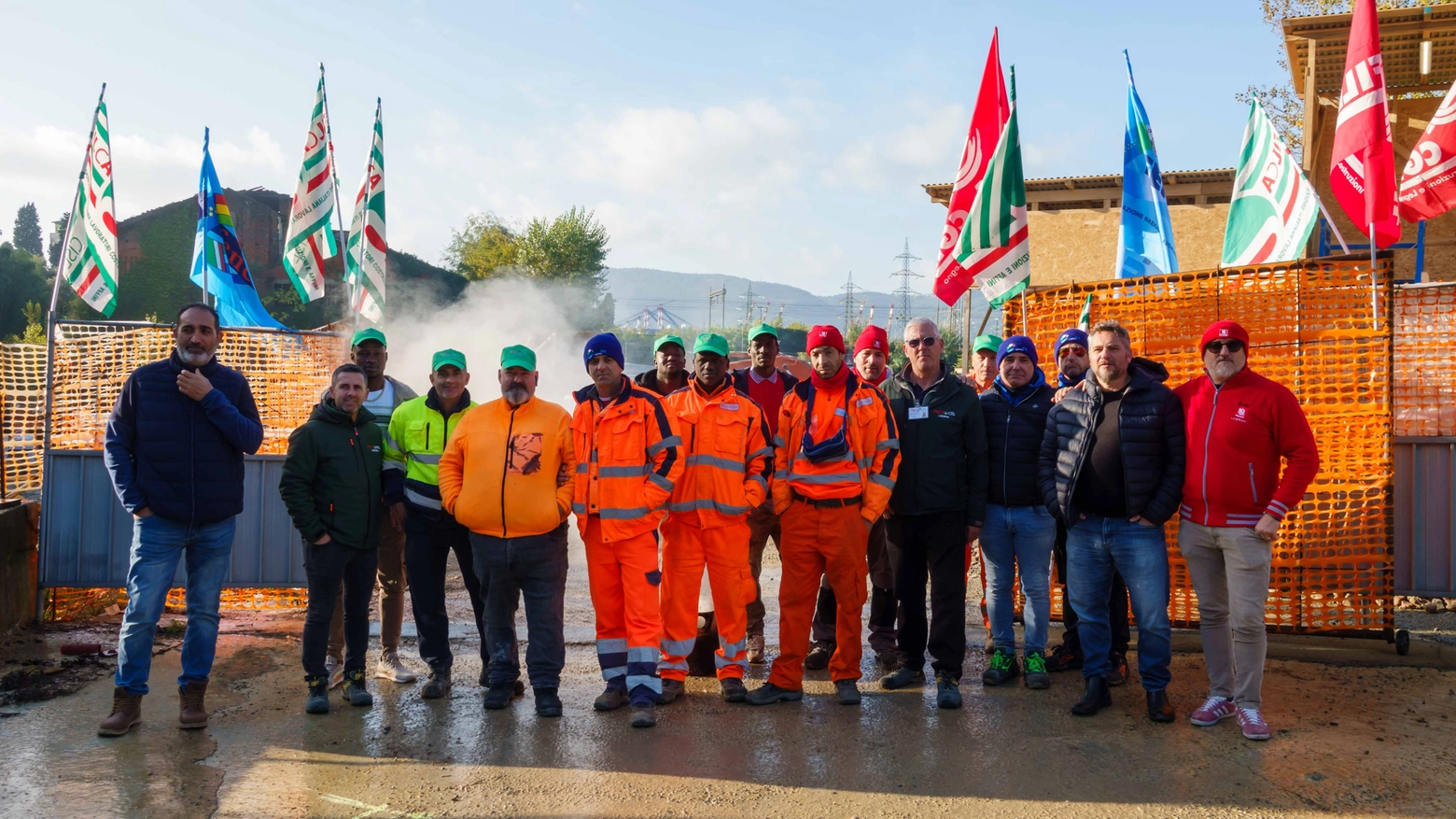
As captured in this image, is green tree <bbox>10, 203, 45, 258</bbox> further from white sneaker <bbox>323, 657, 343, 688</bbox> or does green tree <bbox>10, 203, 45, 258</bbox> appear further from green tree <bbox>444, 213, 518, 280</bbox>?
white sneaker <bbox>323, 657, 343, 688</bbox>

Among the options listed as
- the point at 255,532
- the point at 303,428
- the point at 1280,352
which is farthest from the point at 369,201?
the point at 1280,352

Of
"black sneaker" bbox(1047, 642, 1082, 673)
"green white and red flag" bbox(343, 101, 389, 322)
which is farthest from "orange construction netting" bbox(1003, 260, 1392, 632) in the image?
"green white and red flag" bbox(343, 101, 389, 322)

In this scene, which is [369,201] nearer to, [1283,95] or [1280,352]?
[1280,352]

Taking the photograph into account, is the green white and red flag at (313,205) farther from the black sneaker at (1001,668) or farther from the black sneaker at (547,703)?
the black sneaker at (1001,668)

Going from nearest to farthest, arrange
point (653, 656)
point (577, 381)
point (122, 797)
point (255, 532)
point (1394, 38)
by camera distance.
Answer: point (122, 797) → point (653, 656) → point (255, 532) → point (1394, 38) → point (577, 381)

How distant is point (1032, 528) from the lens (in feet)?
19.7

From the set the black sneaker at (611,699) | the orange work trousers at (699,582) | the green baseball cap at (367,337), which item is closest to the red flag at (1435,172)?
the orange work trousers at (699,582)

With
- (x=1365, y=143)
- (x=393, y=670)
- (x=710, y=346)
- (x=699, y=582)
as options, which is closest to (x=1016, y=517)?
(x=699, y=582)

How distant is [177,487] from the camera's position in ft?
17.4

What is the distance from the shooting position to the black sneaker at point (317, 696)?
5.51 metres

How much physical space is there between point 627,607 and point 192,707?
2.35 m

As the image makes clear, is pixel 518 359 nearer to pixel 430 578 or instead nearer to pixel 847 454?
pixel 430 578

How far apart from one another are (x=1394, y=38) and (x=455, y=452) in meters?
13.0

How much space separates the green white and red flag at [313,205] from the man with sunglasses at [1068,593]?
316 inches
